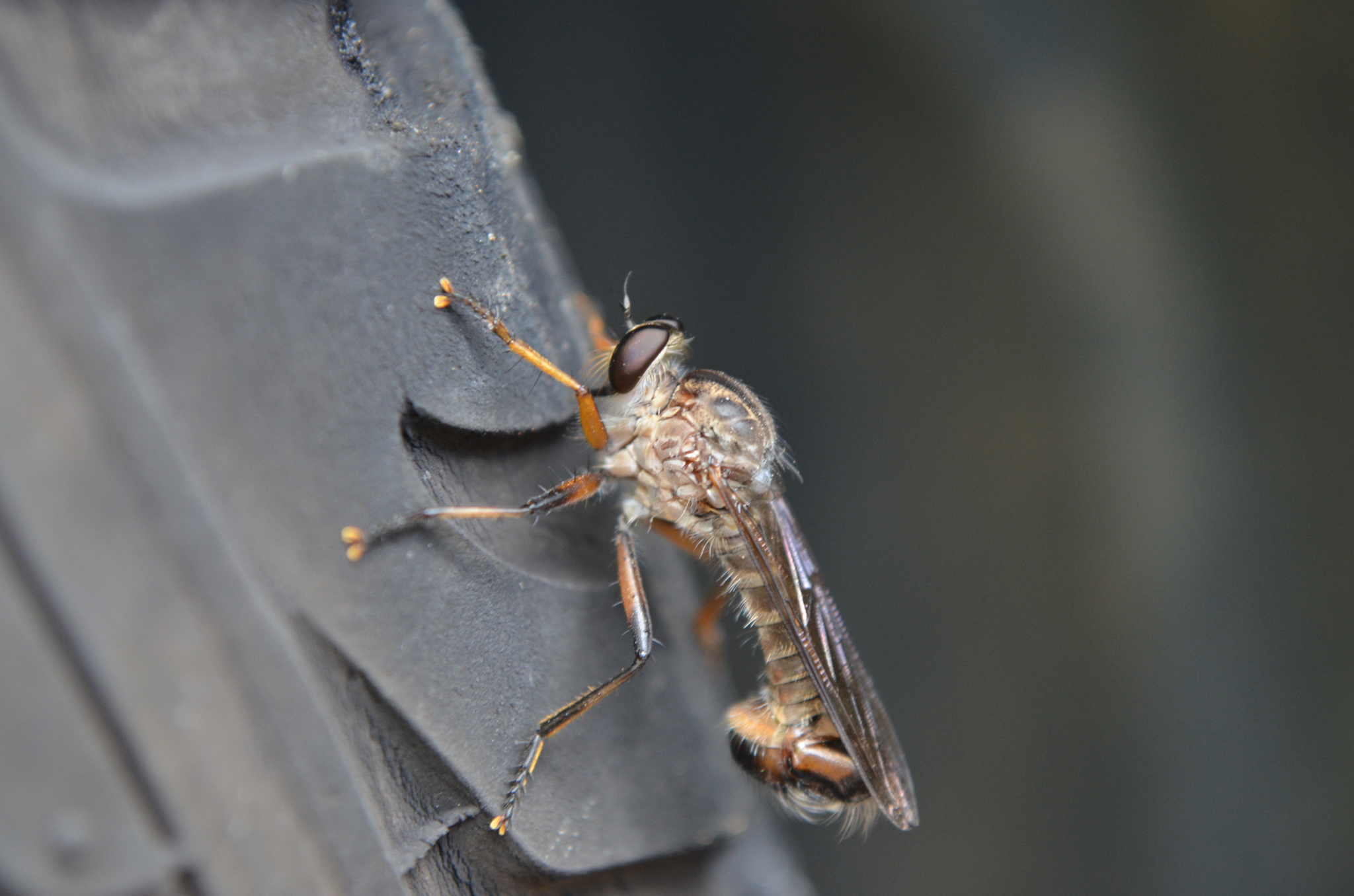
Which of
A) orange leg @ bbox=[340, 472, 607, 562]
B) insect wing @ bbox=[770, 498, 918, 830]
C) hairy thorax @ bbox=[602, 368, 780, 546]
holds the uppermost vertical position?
orange leg @ bbox=[340, 472, 607, 562]

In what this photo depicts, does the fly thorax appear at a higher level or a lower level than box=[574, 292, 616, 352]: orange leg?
lower

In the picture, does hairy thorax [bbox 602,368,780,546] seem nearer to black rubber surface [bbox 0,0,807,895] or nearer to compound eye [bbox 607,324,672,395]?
compound eye [bbox 607,324,672,395]

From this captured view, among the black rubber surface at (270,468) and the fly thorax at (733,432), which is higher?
the black rubber surface at (270,468)

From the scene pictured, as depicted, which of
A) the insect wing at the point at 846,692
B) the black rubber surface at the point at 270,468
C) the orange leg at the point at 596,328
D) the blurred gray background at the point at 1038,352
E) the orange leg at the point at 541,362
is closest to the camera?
the black rubber surface at the point at 270,468

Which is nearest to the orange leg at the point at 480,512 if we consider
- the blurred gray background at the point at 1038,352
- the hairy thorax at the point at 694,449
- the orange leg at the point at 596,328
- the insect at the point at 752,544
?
the insect at the point at 752,544

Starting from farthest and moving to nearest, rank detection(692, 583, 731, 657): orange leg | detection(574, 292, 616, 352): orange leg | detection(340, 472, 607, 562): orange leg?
detection(692, 583, 731, 657): orange leg → detection(574, 292, 616, 352): orange leg → detection(340, 472, 607, 562): orange leg

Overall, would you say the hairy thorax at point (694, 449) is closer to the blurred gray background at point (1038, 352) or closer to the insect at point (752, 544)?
the insect at point (752, 544)

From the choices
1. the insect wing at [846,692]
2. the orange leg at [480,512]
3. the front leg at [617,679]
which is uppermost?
the orange leg at [480,512]

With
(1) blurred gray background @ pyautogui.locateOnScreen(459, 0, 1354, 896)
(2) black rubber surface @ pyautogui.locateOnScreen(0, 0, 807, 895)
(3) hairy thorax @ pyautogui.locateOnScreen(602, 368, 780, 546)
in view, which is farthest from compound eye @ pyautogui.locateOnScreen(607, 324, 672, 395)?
(1) blurred gray background @ pyautogui.locateOnScreen(459, 0, 1354, 896)
